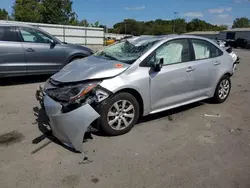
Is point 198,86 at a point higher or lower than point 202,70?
lower

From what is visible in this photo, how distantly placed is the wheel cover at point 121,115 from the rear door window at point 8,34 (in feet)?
14.3

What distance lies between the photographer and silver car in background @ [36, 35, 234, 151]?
3.46 m

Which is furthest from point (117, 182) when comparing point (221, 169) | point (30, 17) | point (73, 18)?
point (73, 18)

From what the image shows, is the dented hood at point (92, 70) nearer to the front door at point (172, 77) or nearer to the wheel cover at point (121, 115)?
the wheel cover at point (121, 115)

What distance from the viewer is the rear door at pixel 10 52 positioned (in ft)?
21.5

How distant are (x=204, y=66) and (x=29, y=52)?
4.70 m

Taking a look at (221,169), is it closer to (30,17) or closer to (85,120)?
(85,120)

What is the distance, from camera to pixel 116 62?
4.17 m

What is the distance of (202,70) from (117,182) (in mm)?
3098

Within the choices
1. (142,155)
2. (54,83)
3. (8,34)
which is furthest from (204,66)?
(8,34)

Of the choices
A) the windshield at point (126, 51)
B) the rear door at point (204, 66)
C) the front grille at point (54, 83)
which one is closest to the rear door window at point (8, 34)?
the windshield at point (126, 51)

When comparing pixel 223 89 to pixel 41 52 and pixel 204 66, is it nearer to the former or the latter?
pixel 204 66

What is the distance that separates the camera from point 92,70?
153 inches

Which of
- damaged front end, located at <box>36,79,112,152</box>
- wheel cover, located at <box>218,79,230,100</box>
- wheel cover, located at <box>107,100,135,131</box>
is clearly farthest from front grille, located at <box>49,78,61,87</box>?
wheel cover, located at <box>218,79,230,100</box>
